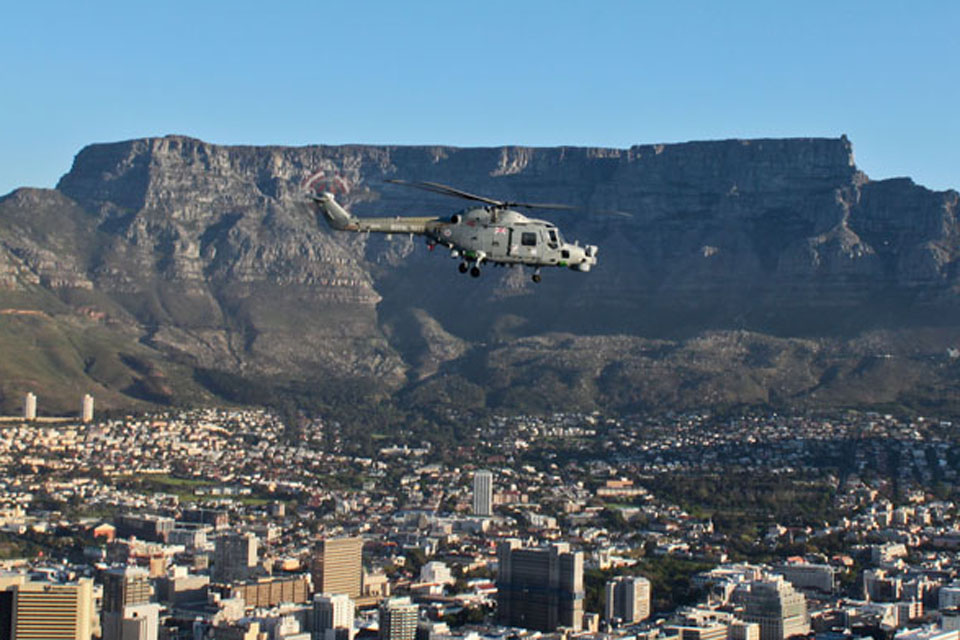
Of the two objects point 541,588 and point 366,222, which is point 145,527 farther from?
point 366,222

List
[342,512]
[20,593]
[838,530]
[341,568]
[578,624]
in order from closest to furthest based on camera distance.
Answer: [20,593], [578,624], [341,568], [838,530], [342,512]

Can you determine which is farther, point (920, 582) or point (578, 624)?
point (920, 582)

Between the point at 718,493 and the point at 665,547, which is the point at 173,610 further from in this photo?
the point at 718,493

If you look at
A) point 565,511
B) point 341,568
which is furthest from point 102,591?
point 565,511

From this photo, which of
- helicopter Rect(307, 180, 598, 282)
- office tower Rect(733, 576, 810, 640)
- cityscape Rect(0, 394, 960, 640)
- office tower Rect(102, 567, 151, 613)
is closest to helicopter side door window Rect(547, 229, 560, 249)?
helicopter Rect(307, 180, 598, 282)

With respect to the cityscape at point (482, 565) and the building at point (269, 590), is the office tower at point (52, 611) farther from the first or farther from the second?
the building at point (269, 590)
